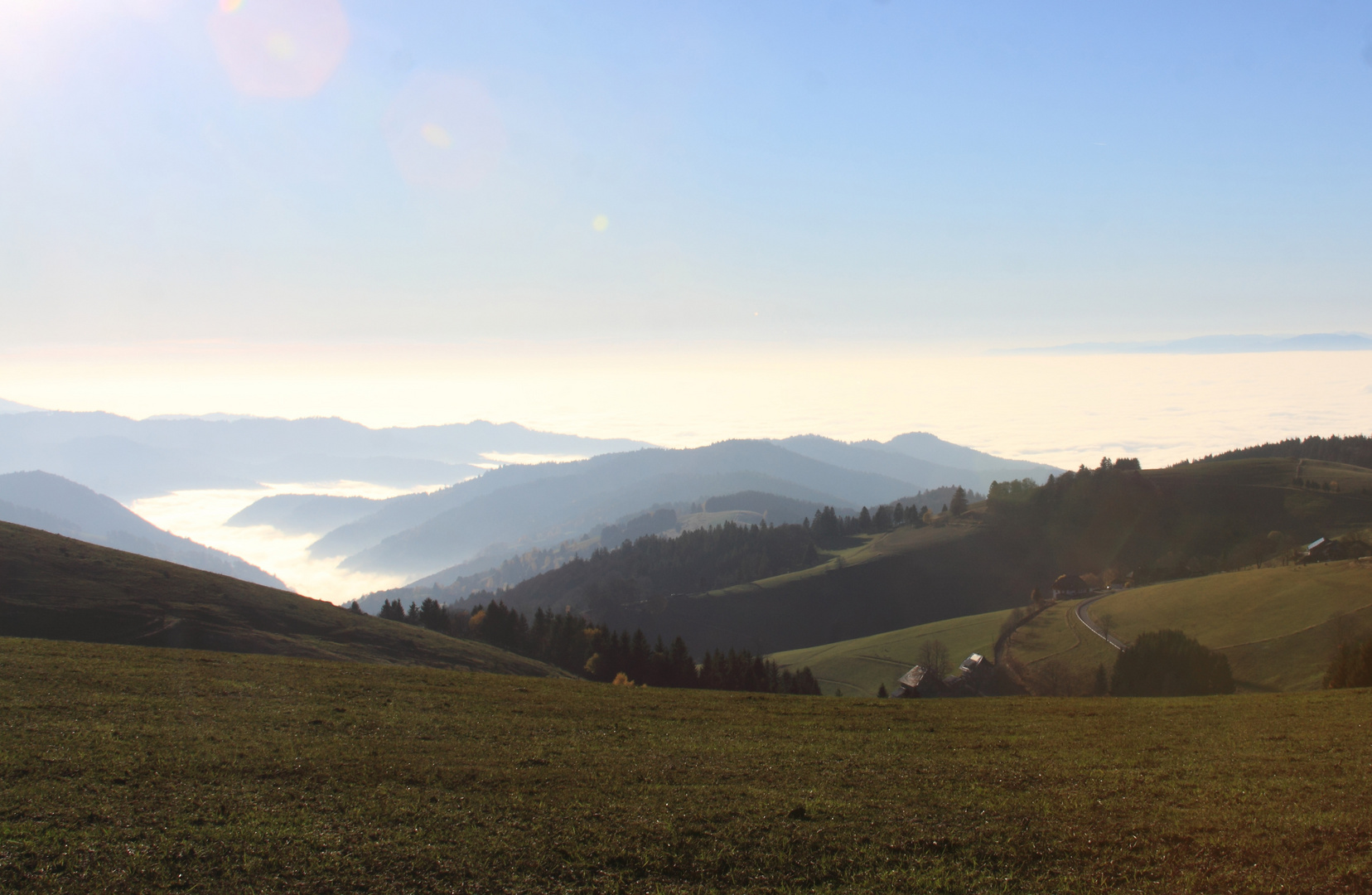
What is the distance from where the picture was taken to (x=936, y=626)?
155 m

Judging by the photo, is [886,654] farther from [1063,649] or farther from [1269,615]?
[1269,615]

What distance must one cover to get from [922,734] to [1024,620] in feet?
383

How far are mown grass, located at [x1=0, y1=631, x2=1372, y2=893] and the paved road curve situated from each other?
8265 centimetres

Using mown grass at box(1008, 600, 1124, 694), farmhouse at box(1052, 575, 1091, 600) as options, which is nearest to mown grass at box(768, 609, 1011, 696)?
mown grass at box(1008, 600, 1124, 694)

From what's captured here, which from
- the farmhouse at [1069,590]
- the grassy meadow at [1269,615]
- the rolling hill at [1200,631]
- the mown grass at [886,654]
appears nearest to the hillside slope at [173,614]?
the mown grass at [886,654]

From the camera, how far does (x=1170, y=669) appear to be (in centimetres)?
8094

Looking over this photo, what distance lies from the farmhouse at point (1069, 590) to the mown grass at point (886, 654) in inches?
→ 730

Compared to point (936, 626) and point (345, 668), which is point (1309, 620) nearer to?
point (936, 626)

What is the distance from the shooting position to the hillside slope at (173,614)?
50.8 m

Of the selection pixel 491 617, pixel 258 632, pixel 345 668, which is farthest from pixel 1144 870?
pixel 491 617

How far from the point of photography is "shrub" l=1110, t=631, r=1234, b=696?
78375 mm

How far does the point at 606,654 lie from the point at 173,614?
57816 millimetres

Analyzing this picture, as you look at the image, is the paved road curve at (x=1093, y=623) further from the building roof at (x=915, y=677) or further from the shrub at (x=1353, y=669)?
the shrub at (x=1353, y=669)

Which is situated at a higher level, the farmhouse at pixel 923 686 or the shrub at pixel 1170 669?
the shrub at pixel 1170 669
